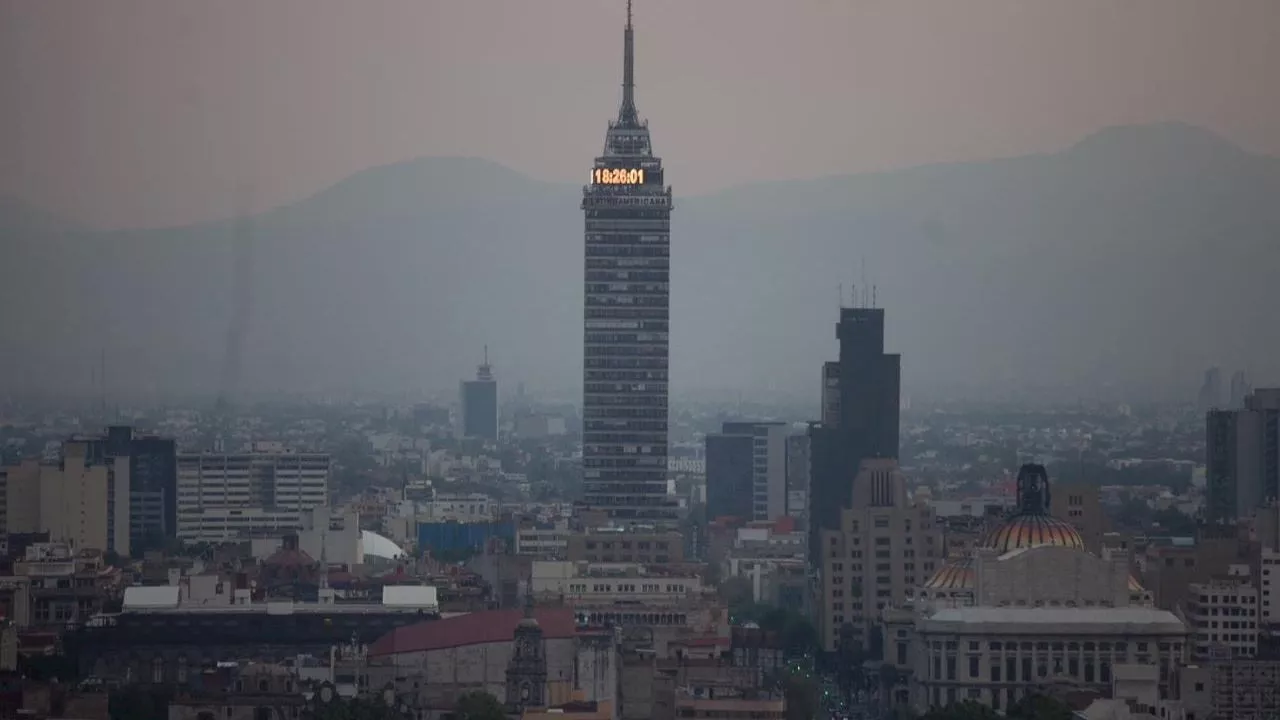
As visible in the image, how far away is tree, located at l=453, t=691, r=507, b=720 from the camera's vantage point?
177ft

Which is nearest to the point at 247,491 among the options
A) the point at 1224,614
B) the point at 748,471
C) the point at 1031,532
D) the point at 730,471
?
the point at 730,471

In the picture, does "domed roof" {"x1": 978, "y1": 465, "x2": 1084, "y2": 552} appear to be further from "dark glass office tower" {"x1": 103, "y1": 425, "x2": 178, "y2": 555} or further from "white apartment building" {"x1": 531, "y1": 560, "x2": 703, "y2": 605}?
"dark glass office tower" {"x1": 103, "y1": 425, "x2": 178, "y2": 555}

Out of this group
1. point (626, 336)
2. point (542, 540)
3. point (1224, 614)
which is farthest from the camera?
point (626, 336)

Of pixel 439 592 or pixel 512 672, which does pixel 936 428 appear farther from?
pixel 512 672

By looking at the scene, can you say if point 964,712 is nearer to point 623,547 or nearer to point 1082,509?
point 1082,509

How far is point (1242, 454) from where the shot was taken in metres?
94.1

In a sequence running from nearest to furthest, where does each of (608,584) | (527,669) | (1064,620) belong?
(527,669)
(1064,620)
(608,584)

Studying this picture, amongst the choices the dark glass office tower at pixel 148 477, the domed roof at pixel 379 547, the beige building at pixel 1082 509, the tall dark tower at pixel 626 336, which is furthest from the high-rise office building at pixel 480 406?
the beige building at pixel 1082 509

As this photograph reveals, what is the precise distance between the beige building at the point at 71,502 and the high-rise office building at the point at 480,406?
223ft

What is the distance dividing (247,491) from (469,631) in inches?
1939

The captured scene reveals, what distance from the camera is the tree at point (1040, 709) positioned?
5231 centimetres

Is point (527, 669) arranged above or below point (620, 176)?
below

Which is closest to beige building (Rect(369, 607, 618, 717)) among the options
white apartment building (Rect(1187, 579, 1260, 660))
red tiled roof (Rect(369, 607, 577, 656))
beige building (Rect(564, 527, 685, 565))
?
red tiled roof (Rect(369, 607, 577, 656))

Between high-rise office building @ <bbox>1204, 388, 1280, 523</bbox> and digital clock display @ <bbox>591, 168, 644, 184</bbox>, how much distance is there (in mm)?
14743
